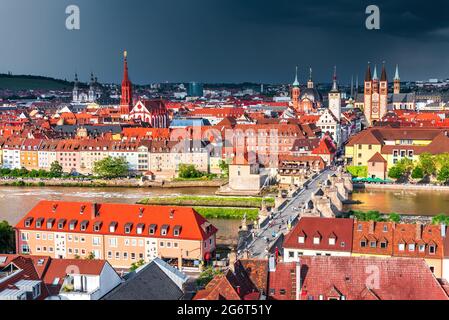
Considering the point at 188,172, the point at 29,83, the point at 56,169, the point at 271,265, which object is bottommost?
the point at 188,172

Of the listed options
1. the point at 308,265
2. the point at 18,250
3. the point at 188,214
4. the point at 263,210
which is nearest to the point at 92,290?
the point at 308,265

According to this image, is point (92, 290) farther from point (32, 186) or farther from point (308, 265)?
point (32, 186)

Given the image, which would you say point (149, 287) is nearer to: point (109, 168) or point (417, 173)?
point (417, 173)

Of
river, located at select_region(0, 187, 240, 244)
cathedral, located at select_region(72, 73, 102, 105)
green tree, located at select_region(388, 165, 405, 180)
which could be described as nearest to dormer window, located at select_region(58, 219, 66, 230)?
river, located at select_region(0, 187, 240, 244)

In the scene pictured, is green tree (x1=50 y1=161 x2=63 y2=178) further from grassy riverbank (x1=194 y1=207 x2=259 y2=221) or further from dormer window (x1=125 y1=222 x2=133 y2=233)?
dormer window (x1=125 y1=222 x2=133 y2=233)

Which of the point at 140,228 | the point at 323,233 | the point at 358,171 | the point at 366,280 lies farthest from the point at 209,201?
the point at 366,280
